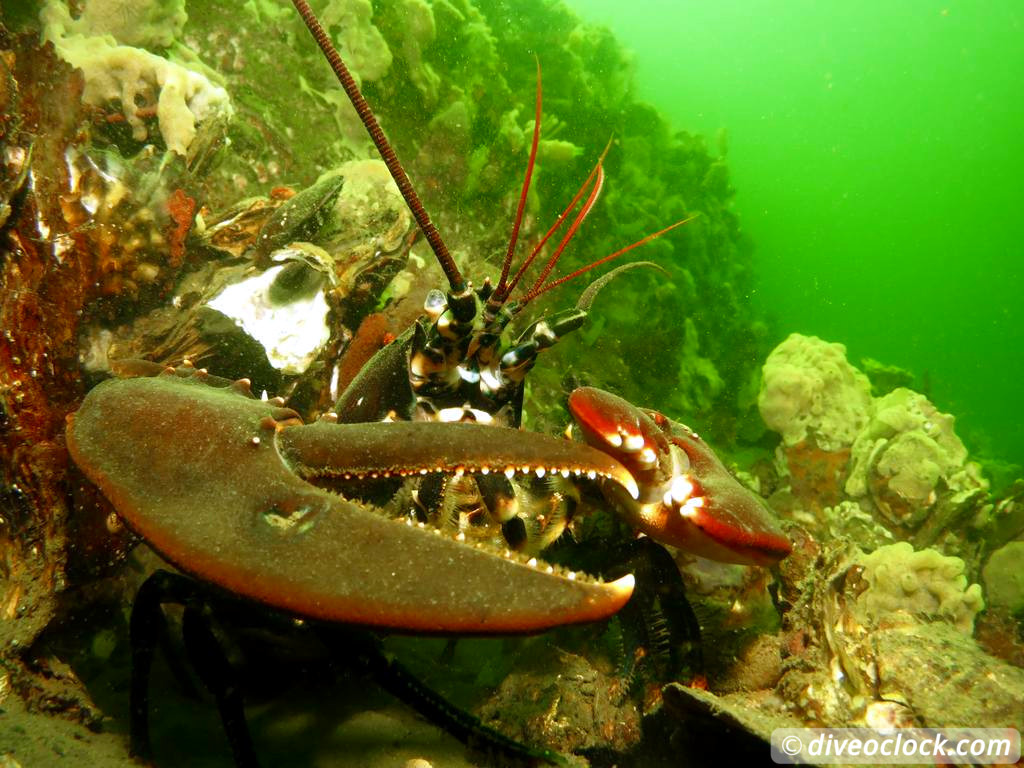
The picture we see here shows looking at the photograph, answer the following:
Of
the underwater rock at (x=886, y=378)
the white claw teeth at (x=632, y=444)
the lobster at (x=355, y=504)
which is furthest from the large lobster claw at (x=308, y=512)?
the underwater rock at (x=886, y=378)

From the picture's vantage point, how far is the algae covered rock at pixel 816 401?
5648 millimetres

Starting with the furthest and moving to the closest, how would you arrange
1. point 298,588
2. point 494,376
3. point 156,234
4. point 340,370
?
point 340,370
point 156,234
point 494,376
point 298,588

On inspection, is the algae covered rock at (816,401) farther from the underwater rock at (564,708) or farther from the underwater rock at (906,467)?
the underwater rock at (564,708)

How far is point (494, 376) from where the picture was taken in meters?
2.78

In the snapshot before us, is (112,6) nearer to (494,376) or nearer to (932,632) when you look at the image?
(494,376)

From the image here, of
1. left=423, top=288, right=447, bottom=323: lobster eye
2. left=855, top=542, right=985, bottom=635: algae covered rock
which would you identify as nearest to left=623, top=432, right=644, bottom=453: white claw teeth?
left=423, top=288, right=447, bottom=323: lobster eye

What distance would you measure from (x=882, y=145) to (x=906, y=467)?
93.9 metres

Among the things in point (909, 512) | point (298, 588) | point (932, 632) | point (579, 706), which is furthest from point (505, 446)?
point (909, 512)

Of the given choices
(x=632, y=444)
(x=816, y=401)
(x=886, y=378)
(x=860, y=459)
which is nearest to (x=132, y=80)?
(x=632, y=444)

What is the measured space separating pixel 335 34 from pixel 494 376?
15.8 ft

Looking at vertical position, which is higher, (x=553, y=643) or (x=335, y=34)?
(x=335, y=34)

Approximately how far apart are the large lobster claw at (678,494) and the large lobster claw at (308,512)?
474mm

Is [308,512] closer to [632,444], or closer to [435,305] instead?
[632,444]

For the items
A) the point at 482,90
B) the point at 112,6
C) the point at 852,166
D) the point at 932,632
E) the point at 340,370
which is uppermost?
the point at 852,166
